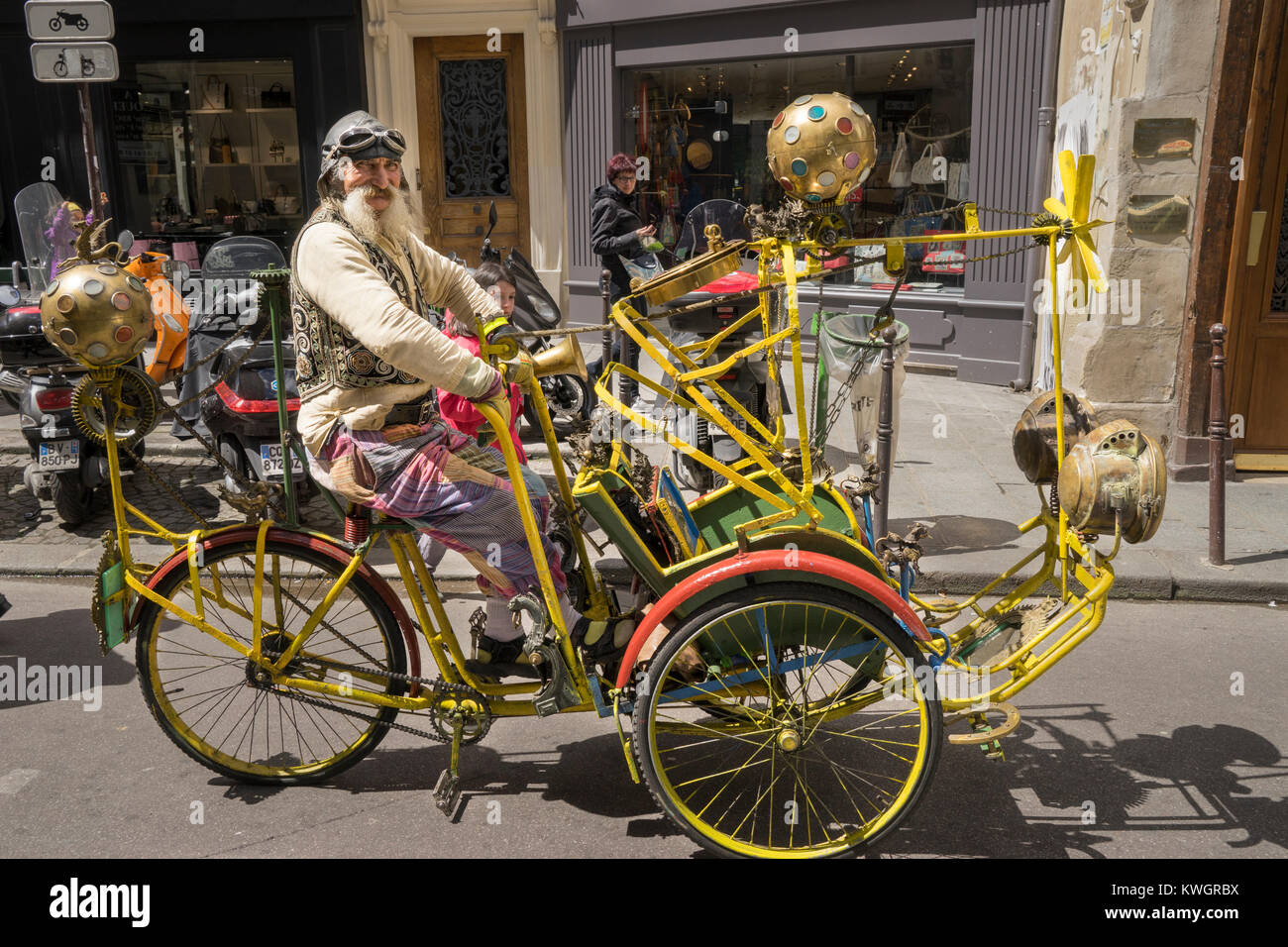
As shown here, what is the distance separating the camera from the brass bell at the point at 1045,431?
372cm

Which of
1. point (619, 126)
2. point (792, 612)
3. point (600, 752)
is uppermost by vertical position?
point (619, 126)

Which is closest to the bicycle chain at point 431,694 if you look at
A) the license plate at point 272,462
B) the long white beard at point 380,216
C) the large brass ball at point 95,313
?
the large brass ball at point 95,313

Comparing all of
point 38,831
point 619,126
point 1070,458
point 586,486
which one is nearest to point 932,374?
point 619,126

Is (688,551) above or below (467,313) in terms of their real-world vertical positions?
below

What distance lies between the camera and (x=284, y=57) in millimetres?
12672

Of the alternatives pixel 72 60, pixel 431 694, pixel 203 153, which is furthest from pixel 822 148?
pixel 203 153

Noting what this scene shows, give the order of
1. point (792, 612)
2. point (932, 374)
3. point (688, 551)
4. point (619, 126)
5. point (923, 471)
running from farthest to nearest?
point (619, 126), point (932, 374), point (923, 471), point (688, 551), point (792, 612)

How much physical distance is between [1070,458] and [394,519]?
7.02 feet

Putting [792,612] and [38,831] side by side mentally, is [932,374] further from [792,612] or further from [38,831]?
[38,831]

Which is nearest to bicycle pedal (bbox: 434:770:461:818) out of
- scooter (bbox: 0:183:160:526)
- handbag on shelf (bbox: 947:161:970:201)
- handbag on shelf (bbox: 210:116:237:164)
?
scooter (bbox: 0:183:160:526)

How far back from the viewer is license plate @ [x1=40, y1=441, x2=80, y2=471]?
6.33m

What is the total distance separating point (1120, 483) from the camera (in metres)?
3.24

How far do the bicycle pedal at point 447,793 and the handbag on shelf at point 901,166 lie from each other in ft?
30.4

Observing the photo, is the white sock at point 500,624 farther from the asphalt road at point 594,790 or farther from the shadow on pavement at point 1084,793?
the shadow on pavement at point 1084,793
